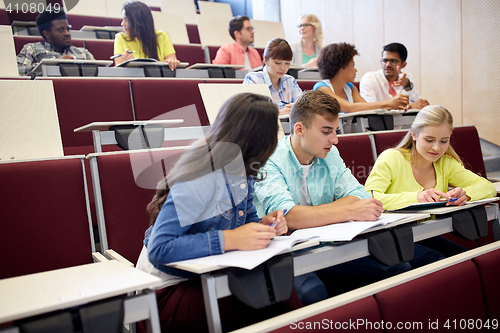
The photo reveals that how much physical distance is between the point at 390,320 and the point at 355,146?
2.85 ft

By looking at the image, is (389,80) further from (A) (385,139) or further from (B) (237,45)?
(B) (237,45)

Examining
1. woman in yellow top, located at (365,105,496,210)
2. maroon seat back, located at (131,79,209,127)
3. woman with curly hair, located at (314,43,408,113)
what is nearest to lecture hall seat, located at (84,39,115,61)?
maroon seat back, located at (131,79,209,127)

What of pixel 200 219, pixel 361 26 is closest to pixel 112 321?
pixel 200 219

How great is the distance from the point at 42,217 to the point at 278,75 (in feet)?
3.91

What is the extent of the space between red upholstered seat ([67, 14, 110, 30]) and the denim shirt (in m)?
3.42

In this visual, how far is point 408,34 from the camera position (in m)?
2.94

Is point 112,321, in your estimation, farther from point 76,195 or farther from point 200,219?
point 76,195

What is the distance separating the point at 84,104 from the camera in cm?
165

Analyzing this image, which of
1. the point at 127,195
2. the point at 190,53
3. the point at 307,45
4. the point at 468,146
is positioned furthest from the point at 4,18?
the point at 468,146

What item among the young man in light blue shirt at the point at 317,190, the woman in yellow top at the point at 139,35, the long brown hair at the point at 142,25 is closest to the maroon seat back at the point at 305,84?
the woman in yellow top at the point at 139,35

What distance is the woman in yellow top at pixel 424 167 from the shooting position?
1140mm

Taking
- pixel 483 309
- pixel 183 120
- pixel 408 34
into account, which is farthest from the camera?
pixel 408 34

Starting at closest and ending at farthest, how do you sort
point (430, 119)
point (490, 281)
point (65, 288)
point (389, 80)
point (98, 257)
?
point (65, 288) → point (490, 281) → point (98, 257) → point (430, 119) → point (389, 80)

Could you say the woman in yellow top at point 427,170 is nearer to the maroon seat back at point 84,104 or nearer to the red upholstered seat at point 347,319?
the red upholstered seat at point 347,319
